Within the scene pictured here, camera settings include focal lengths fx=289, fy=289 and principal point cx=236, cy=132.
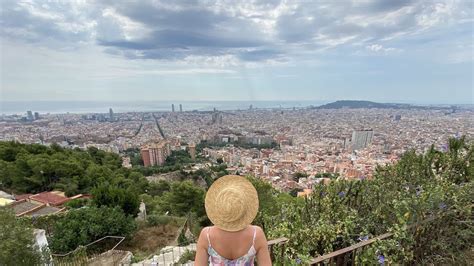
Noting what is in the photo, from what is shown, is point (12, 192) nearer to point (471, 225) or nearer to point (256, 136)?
point (471, 225)

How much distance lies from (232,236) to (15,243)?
445 centimetres

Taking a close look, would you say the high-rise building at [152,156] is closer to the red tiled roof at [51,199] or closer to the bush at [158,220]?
the red tiled roof at [51,199]

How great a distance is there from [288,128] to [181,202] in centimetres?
6260

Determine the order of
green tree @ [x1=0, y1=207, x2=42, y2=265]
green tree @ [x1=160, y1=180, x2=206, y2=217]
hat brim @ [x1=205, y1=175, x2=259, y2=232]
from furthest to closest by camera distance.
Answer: green tree @ [x1=160, y1=180, x2=206, y2=217]
green tree @ [x1=0, y1=207, x2=42, y2=265]
hat brim @ [x1=205, y1=175, x2=259, y2=232]

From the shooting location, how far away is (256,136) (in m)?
63.5

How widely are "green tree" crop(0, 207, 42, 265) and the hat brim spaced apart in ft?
14.0

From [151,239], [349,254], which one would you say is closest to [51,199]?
[151,239]

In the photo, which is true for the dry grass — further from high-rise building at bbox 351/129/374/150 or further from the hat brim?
high-rise building at bbox 351/129/374/150

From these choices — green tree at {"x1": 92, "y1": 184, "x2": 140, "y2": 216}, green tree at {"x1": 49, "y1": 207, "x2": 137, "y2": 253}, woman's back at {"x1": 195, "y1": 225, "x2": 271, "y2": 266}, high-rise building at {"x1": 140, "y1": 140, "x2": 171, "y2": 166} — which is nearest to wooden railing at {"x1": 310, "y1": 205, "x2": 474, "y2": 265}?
woman's back at {"x1": 195, "y1": 225, "x2": 271, "y2": 266}

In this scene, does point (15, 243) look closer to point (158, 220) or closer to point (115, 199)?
point (115, 199)

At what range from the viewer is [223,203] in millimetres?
1207

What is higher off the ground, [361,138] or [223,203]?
[223,203]

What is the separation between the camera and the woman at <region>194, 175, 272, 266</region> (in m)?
1.20

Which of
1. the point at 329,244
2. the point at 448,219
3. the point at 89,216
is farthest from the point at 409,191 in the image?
the point at 89,216
